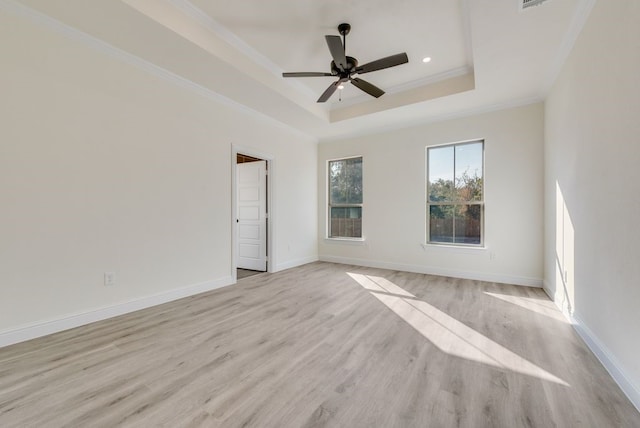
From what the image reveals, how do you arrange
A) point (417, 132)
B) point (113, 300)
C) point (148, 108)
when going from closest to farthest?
point (113, 300)
point (148, 108)
point (417, 132)

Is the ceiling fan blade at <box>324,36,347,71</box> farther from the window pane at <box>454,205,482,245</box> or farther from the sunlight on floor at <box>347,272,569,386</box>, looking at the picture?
the window pane at <box>454,205,482,245</box>

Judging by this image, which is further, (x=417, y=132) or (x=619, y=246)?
(x=417, y=132)

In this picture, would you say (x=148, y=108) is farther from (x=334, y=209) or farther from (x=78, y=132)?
(x=334, y=209)

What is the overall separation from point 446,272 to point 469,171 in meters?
1.83

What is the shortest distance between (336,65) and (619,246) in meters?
2.90

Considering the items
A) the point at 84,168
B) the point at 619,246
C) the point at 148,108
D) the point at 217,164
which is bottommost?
the point at 619,246

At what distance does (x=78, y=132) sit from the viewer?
266cm

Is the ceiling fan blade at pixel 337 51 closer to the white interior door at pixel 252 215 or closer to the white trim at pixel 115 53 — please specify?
the white trim at pixel 115 53

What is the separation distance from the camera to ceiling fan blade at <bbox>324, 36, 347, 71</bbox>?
2.50 metres

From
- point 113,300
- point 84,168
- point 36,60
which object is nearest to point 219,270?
point 113,300

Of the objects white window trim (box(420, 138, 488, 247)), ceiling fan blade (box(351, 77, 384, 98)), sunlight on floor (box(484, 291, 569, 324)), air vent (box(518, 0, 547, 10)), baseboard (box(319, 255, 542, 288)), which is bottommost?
sunlight on floor (box(484, 291, 569, 324))

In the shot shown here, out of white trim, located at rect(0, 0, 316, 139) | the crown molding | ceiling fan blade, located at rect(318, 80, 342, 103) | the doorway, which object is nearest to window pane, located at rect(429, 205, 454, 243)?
ceiling fan blade, located at rect(318, 80, 342, 103)

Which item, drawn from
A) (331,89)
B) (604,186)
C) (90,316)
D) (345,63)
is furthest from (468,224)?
(90,316)

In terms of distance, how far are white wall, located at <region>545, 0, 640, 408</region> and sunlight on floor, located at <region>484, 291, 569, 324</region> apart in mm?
115
